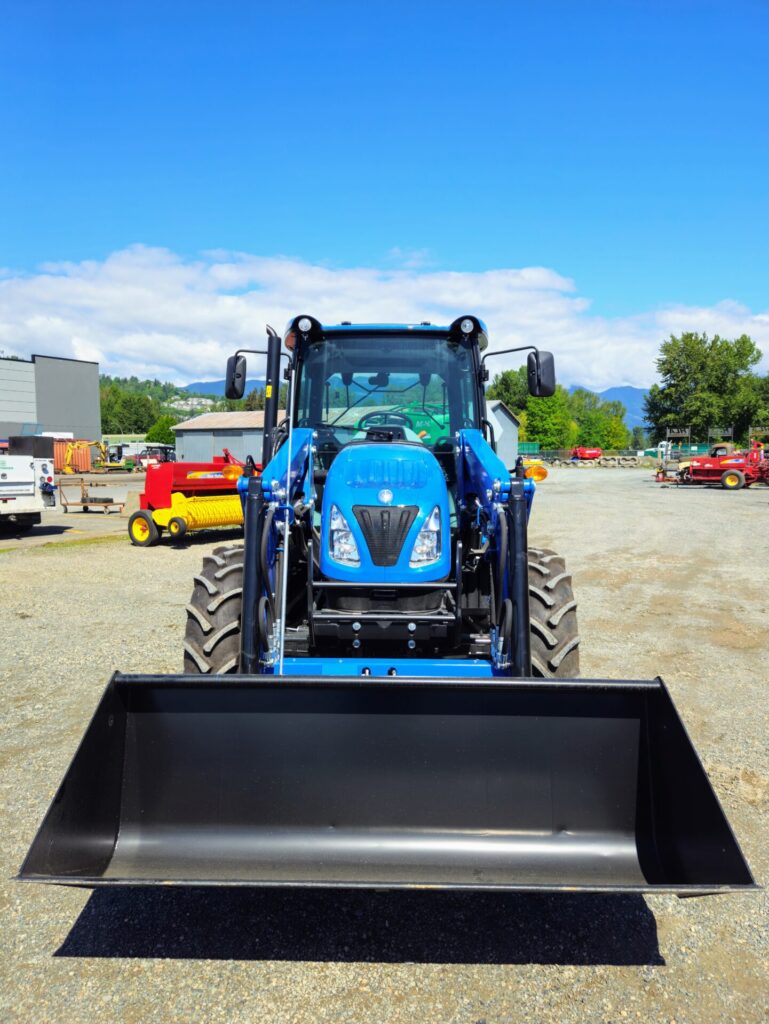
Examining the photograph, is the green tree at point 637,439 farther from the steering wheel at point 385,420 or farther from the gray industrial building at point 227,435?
the steering wheel at point 385,420

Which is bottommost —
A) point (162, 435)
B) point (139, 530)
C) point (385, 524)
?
point (139, 530)

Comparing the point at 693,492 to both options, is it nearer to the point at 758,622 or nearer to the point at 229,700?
the point at 758,622

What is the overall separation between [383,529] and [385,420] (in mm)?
1272

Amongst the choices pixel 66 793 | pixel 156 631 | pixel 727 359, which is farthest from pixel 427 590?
pixel 727 359

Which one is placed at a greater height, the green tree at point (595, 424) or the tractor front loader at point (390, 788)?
the green tree at point (595, 424)

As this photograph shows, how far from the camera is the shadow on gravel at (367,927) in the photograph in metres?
2.77

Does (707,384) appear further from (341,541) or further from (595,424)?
(341,541)

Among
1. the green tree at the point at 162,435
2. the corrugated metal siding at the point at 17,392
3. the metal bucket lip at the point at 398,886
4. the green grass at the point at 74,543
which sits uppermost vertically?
the corrugated metal siding at the point at 17,392

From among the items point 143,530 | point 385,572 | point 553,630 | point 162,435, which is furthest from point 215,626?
point 162,435

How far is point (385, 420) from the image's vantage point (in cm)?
504

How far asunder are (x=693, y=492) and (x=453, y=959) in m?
29.8

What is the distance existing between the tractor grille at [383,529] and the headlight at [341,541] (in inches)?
3.0

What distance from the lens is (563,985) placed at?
2607mm

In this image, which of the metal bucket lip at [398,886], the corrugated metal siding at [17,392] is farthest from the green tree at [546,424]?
the metal bucket lip at [398,886]
